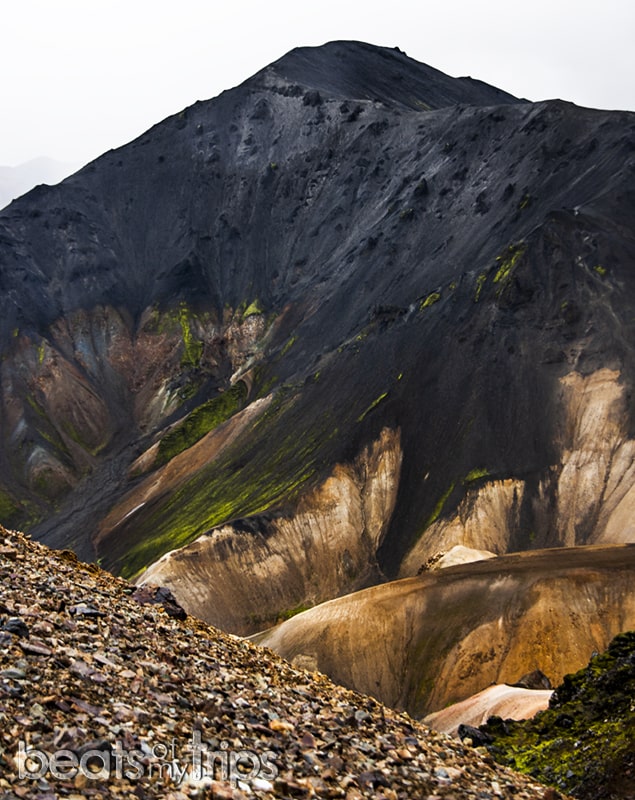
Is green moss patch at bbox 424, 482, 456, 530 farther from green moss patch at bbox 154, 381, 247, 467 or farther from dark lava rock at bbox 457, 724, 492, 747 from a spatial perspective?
dark lava rock at bbox 457, 724, 492, 747

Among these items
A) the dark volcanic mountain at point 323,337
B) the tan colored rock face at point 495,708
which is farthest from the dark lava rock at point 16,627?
the dark volcanic mountain at point 323,337

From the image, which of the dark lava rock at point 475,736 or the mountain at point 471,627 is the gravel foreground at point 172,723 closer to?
the dark lava rock at point 475,736

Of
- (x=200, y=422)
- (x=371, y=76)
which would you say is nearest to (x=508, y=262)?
(x=200, y=422)

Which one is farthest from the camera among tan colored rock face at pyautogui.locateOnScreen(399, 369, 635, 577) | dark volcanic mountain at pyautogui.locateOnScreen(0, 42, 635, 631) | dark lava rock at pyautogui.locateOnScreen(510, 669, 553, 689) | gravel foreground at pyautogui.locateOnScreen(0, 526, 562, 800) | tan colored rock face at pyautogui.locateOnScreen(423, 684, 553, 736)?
dark volcanic mountain at pyautogui.locateOnScreen(0, 42, 635, 631)

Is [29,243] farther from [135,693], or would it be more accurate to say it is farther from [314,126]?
[135,693]

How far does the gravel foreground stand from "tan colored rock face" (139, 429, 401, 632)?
66209 millimetres

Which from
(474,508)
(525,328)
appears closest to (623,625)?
(474,508)

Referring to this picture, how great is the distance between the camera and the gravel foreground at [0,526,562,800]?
1094 cm

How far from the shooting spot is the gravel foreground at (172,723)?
10938 millimetres

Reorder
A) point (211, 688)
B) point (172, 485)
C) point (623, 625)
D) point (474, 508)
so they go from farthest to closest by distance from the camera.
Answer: point (172, 485), point (474, 508), point (623, 625), point (211, 688)

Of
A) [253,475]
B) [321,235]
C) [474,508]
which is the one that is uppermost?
[321,235]

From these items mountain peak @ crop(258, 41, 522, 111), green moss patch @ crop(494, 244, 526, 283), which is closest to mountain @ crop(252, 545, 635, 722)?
green moss patch @ crop(494, 244, 526, 283)

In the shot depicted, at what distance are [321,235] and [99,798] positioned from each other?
443 feet

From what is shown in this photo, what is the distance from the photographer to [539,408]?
87.0 m
